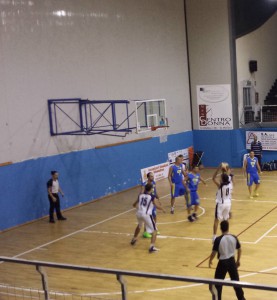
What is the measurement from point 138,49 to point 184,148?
592 centimetres

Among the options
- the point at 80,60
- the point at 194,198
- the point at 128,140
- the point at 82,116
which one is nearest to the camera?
the point at 194,198

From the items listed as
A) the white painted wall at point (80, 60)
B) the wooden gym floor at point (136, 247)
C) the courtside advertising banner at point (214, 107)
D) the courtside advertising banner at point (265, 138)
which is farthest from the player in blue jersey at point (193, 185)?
the courtside advertising banner at point (214, 107)

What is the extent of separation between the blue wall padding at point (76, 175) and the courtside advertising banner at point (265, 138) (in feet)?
11.7

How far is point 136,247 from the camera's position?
13414mm

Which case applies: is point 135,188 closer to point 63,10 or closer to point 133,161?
point 133,161

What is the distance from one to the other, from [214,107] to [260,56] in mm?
5592

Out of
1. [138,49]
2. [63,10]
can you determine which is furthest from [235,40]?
[63,10]

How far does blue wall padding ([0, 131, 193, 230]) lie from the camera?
659 inches

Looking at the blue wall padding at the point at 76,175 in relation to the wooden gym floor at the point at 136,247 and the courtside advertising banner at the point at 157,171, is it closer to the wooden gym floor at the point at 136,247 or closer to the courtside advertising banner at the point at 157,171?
the courtside advertising banner at the point at 157,171

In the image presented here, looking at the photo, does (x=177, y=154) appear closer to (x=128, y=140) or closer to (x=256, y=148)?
(x=256, y=148)

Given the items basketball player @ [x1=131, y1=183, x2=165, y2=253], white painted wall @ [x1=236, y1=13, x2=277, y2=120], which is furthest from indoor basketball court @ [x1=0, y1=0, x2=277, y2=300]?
white painted wall @ [x1=236, y1=13, x2=277, y2=120]

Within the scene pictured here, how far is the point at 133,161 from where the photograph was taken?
22656mm

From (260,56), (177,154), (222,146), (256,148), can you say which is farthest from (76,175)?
(260,56)

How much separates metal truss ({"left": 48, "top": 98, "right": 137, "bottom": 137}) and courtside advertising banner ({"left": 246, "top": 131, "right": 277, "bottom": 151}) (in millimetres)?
7392
